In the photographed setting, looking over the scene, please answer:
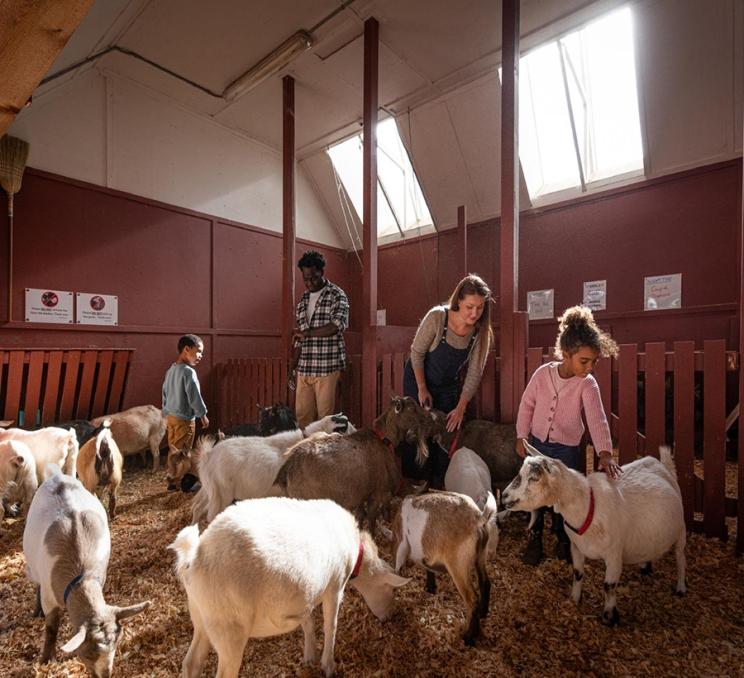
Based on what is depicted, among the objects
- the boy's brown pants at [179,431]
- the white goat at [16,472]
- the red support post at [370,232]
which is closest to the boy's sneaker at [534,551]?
the red support post at [370,232]

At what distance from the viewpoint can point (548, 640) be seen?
2062 mm

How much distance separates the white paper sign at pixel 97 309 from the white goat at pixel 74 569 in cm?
404

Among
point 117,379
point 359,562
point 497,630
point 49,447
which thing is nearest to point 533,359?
point 497,630

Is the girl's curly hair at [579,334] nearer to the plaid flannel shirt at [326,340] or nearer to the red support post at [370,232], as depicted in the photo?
the red support post at [370,232]

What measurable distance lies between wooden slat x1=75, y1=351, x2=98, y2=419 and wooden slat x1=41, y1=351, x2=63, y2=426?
267mm

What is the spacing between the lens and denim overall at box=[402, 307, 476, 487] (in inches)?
136

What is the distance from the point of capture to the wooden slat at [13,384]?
191 inches

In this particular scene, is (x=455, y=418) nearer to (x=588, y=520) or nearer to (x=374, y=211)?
(x=588, y=520)

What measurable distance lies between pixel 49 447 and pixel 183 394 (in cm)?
128

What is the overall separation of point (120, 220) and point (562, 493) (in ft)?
21.1

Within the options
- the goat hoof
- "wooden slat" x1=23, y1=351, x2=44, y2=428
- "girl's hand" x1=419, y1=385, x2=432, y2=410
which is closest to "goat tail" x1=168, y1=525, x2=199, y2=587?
the goat hoof

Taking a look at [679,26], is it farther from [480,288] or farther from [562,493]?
[562,493]

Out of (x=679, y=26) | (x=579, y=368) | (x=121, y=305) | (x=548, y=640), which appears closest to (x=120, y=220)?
(x=121, y=305)

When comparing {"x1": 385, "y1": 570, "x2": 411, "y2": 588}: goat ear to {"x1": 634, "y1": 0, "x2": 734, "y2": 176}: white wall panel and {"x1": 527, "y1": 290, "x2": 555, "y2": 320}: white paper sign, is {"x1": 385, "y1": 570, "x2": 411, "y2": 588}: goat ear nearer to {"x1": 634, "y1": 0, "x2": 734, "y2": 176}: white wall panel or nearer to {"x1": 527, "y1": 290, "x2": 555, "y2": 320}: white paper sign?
{"x1": 527, "y1": 290, "x2": 555, "y2": 320}: white paper sign
